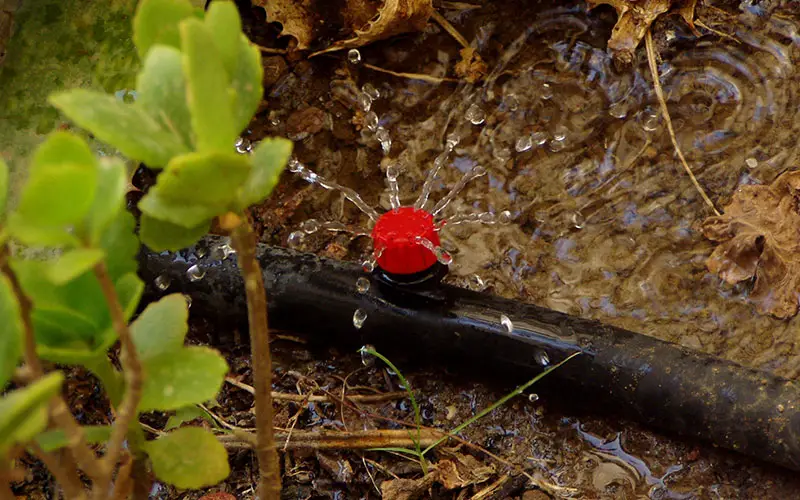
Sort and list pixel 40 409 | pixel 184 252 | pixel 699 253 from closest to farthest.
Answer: pixel 40 409, pixel 184 252, pixel 699 253

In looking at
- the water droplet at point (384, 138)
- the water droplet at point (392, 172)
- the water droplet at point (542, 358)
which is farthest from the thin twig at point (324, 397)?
the water droplet at point (384, 138)

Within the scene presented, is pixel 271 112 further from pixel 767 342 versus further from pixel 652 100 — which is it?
pixel 767 342

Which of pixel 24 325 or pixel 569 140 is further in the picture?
pixel 569 140

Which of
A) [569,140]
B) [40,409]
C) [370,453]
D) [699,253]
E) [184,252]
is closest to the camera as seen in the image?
[40,409]

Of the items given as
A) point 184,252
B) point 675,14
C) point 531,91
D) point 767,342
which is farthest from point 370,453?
point 675,14

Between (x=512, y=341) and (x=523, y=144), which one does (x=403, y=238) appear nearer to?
(x=512, y=341)

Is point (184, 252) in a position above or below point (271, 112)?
below

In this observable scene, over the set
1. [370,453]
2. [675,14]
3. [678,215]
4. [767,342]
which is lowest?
[370,453]

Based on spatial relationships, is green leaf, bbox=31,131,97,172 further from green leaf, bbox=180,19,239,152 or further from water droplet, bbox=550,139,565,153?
water droplet, bbox=550,139,565,153
